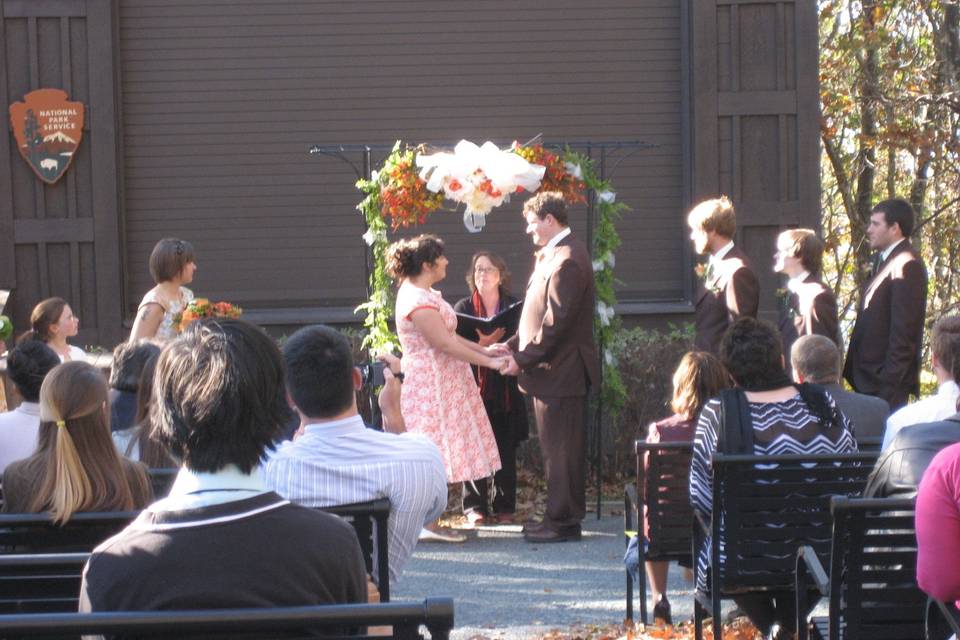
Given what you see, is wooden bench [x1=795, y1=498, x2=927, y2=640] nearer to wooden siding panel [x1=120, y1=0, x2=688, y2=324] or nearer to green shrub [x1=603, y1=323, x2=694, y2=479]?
green shrub [x1=603, y1=323, x2=694, y2=479]

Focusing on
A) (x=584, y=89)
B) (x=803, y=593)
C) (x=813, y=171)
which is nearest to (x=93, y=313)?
(x=584, y=89)

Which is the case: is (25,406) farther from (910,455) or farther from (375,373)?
(910,455)

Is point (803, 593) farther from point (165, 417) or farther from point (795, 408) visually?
point (165, 417)

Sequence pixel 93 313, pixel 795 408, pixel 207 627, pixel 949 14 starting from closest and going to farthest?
pixel 207 627
pixel 795 408
pixel 93 313
pixel 949 14

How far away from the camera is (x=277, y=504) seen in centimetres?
257

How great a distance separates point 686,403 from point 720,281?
220 cm

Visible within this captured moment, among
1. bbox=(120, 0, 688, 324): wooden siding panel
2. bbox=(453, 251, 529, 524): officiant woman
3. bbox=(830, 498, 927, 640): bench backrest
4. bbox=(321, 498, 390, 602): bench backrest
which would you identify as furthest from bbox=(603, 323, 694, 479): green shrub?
bbox=(321, 498, 390, 602): bench backrest

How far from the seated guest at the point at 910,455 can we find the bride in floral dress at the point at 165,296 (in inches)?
218

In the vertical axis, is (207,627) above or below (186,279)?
below

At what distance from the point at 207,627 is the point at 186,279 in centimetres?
665

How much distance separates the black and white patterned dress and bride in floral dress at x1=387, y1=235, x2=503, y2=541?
327cm

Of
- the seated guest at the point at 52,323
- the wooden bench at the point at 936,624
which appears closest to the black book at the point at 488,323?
the seated guest at the point at 52,323

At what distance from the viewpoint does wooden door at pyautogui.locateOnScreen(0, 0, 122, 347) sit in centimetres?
1137

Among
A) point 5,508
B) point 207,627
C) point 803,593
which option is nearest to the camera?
point 207,627
